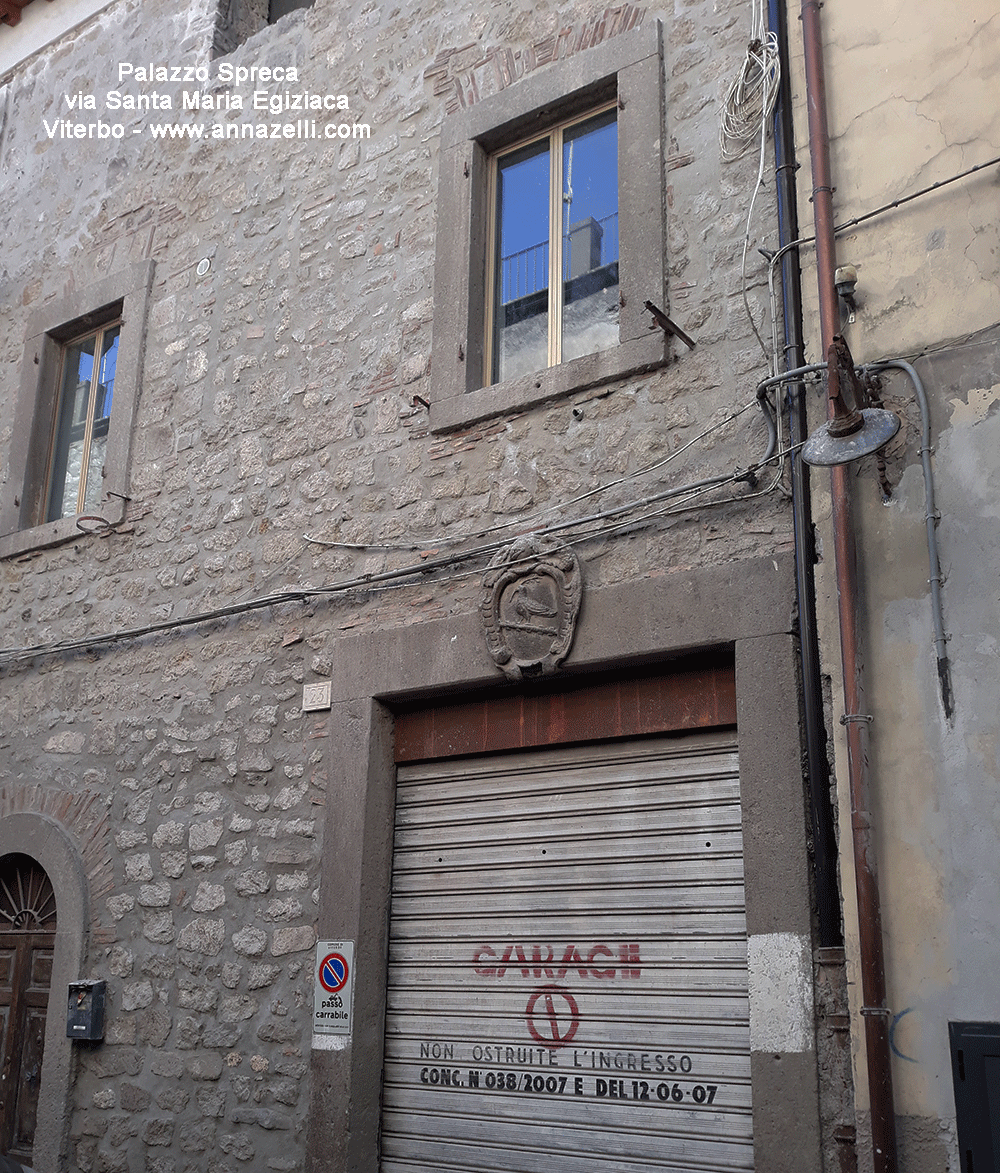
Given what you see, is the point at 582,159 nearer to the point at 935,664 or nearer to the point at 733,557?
the point at 733,557

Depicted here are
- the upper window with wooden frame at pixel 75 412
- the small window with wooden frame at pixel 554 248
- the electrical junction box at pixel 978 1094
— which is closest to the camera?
the electrical junction box at pixel 978 1094

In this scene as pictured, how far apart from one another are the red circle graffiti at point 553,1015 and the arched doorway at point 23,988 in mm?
3011

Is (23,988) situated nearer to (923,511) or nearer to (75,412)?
(75,412)

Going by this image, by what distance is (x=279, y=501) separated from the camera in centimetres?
611

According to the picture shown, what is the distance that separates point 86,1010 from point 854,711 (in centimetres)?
419

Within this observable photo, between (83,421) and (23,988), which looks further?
(83,421)

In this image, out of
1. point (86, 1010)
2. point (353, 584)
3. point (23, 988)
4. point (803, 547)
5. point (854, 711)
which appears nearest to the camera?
point (854, 711)

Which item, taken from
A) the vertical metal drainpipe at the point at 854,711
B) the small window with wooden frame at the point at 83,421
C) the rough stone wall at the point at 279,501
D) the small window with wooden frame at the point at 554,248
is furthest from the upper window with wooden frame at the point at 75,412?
the vertical metal drainpipe at the point at 854,711

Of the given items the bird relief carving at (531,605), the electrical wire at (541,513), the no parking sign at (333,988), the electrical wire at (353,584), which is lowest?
the no parking sign at (333,988)

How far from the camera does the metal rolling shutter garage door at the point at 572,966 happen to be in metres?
4.31

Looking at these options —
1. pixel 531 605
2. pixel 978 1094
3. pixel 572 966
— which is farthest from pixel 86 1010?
pixel 978 1094

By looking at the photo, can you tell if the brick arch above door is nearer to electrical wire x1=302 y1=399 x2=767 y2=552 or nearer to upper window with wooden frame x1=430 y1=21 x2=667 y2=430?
electrical wire x1=302 y1=399 x2=767 y2=552

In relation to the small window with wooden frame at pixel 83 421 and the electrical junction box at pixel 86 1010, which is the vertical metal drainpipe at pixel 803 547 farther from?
the small window with wooden frame at pixel 83 421

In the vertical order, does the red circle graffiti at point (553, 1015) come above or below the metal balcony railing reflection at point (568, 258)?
below
